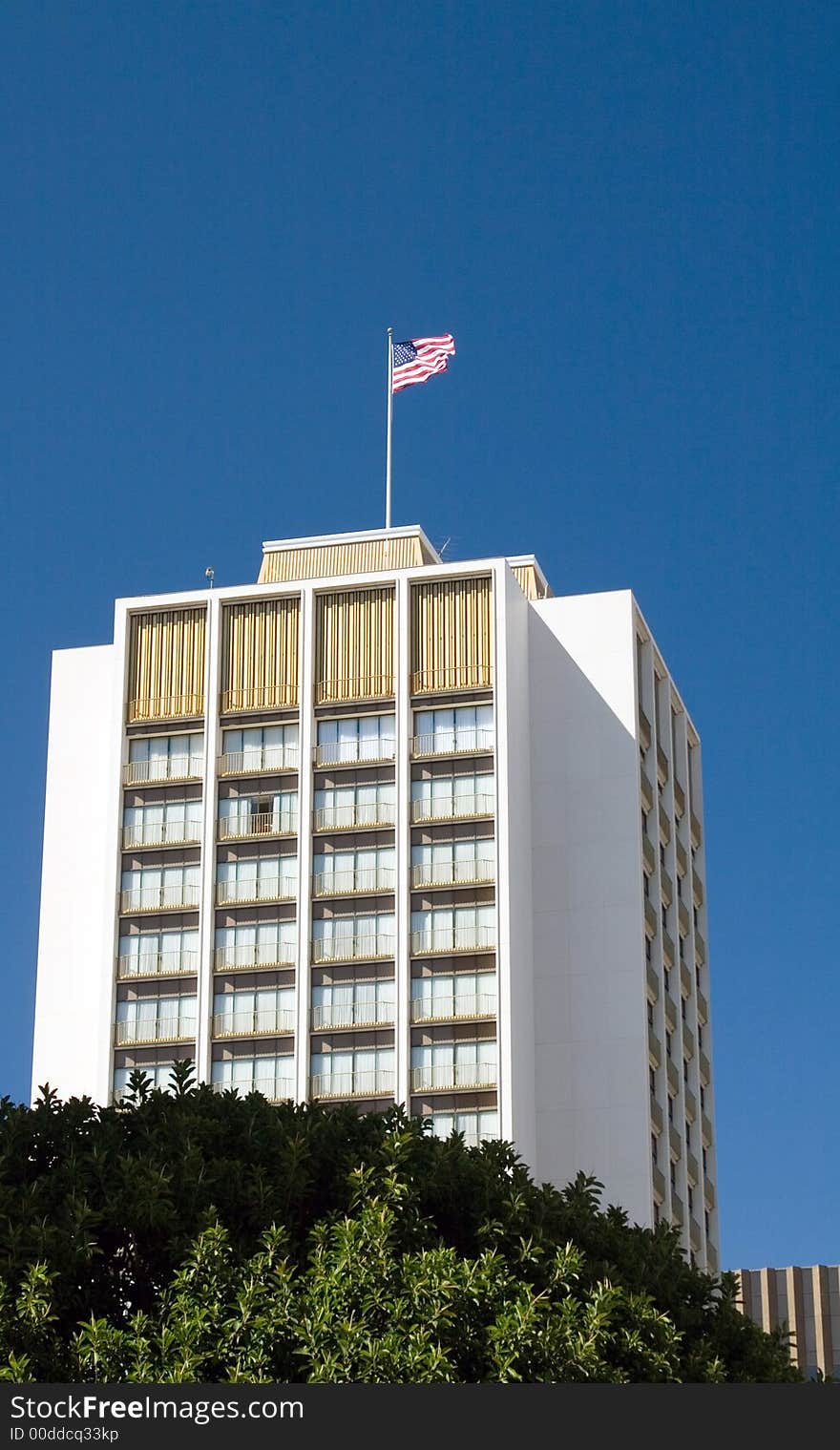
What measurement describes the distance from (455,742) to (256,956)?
34.9 feet

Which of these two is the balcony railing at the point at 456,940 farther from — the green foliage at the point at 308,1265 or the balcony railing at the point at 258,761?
the green foliage at the point at 308,1265

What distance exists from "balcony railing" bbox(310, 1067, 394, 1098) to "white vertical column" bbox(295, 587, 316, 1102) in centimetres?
57

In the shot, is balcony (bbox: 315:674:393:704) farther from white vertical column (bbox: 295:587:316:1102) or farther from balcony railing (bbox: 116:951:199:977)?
balcony railing (bbox: 116:951:199:977)

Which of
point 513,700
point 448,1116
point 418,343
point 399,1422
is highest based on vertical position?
point 418,343

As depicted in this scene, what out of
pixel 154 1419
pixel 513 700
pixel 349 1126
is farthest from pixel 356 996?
pixel 154 1419

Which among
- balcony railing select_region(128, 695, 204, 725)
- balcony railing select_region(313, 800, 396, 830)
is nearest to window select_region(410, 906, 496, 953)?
balcony railing select_region(313, 800, 396, 830)

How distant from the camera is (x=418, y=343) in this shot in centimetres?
8538

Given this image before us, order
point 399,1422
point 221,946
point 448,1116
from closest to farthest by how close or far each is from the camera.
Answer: point 399,1422
point 448,1116
point 221,946

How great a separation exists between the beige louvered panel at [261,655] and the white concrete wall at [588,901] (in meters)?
9.25

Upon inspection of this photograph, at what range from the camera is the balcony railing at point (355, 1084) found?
79.1m

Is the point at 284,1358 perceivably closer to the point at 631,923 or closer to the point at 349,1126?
the point at 349,1126

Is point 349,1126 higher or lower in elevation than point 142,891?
lower

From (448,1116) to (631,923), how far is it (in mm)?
10508

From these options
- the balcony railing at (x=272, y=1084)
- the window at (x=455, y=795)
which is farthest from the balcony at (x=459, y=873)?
the balcony railing at (x=272, y=1084)
